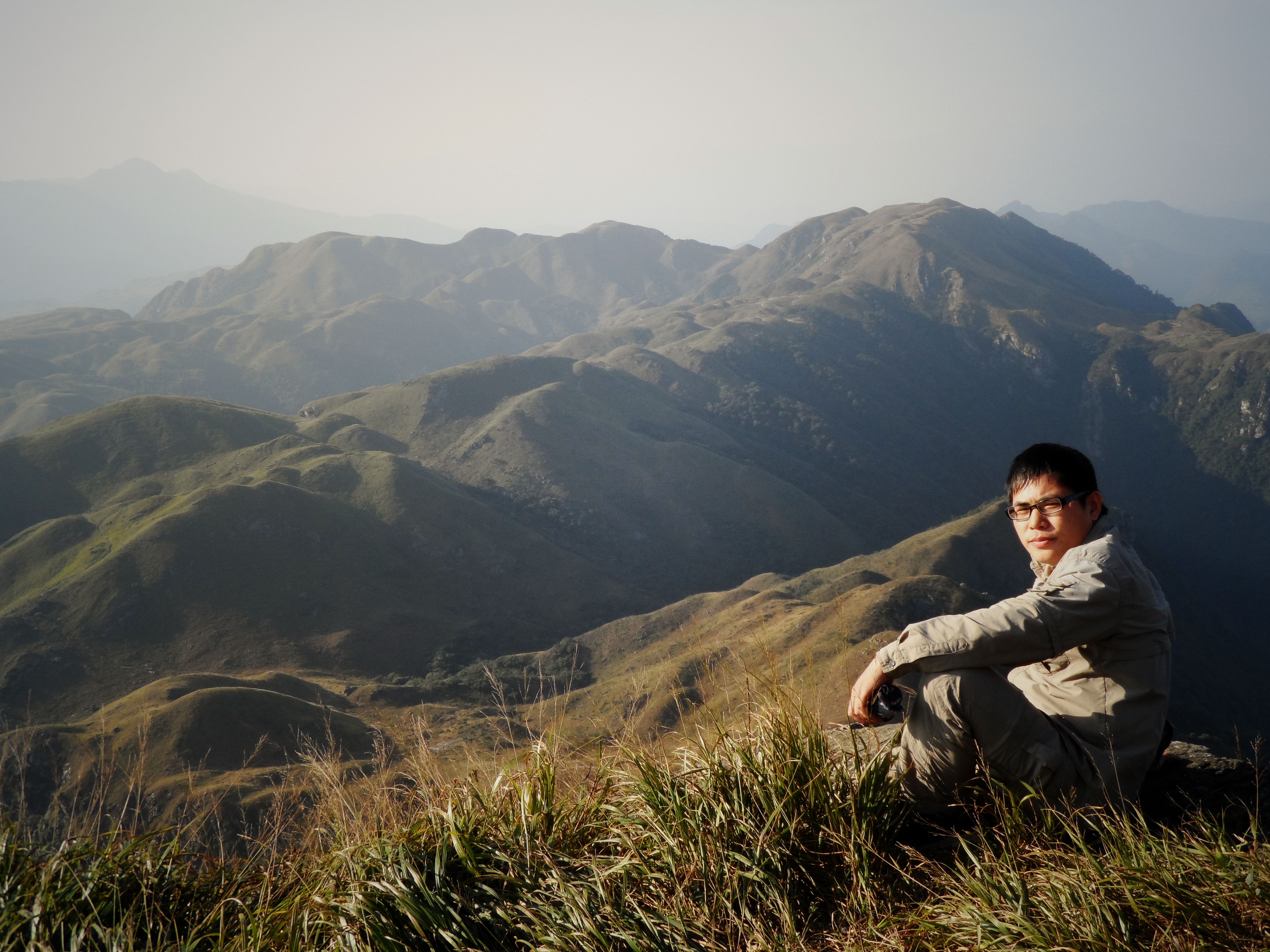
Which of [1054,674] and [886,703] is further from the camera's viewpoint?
[1054,674]

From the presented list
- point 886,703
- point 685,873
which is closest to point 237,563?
point 685,873

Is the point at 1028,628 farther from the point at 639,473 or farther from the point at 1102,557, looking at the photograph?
the point at 639,473

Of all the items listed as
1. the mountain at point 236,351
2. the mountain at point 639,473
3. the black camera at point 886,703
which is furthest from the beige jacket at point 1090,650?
the mountain at point 236,351

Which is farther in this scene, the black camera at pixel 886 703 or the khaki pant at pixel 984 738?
the black camera at pixel 886 703

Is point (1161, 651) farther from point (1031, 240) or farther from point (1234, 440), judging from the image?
point (1031, 240)

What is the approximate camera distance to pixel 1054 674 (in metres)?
3.67

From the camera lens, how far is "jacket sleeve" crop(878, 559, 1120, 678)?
3.10 m

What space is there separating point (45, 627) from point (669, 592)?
4359 centimetres

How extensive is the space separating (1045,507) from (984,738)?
4.09 ft

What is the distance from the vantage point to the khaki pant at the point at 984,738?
3207 millimetres

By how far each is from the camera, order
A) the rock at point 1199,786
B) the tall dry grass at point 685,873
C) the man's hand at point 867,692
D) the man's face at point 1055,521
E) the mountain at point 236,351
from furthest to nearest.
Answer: the mountain at point 236,351 → the rock at point 1199,786 → the man's face at point 1055,521 → the man's hand at point 867,692 → the tall dry grass at point 685,873

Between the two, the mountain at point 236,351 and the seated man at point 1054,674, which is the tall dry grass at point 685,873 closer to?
the seated man at point 1054,674

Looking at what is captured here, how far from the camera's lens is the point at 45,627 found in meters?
44.1

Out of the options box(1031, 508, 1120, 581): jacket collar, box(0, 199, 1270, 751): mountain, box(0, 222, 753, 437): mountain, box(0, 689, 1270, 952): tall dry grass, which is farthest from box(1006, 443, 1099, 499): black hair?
box(0, 222, 753, 437): mountain
